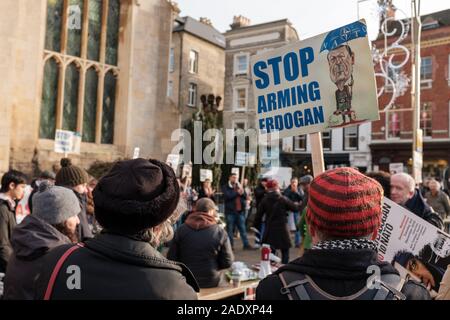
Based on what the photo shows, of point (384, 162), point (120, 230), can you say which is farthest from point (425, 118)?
point (120, 230)

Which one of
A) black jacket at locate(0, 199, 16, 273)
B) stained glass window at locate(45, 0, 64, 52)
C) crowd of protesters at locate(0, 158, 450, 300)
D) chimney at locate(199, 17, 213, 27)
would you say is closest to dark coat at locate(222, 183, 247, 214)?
black jacket at locate(0, 199, 16, 273)

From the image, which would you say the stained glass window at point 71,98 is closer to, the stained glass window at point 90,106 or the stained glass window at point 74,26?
the stained glass window at point 90,106

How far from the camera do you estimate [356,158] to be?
29234 millimetres

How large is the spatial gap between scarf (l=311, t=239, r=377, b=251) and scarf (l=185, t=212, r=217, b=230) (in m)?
3.02

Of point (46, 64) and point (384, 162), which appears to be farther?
point (384, 162)

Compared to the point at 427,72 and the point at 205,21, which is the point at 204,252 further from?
the point at 205,21

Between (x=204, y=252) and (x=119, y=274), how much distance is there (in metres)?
3.06

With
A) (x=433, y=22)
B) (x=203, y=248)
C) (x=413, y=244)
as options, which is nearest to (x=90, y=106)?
(x=203, y=248)

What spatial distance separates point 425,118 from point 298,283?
28.5 metres

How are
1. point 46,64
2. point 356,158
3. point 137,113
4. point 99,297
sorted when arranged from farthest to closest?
point 356,158 → point 137,113 → point 46,64 → point 99,297

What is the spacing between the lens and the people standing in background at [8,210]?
3.94m

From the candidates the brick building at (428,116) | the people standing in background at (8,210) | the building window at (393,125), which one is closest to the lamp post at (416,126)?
the people standing in background at (8,210)

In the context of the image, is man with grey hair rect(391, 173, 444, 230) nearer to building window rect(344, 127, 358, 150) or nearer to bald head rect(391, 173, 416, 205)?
bald head rect(391, 173, 416, 205)

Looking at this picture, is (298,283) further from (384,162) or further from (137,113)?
(384,162)
